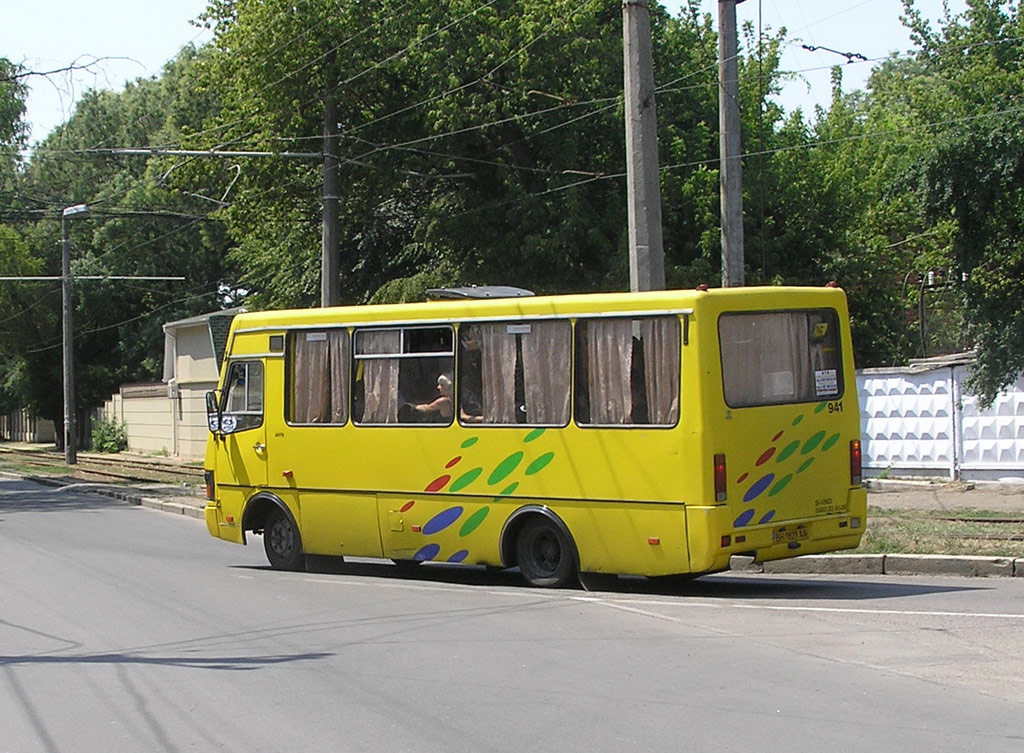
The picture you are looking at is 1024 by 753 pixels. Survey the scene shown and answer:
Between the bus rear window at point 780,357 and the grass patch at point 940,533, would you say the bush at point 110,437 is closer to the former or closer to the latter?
the grass patch at point 940,533

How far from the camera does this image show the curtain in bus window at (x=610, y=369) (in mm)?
12344

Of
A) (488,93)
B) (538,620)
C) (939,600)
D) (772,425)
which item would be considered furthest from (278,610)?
(488,93)

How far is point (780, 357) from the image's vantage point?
12.3 meters

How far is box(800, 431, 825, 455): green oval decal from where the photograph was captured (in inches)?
483

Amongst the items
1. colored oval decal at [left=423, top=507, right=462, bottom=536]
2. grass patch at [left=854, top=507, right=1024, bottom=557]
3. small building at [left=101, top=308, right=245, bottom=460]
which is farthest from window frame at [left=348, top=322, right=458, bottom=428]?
small building at [left=101, top=308, right=245, bottom=460]

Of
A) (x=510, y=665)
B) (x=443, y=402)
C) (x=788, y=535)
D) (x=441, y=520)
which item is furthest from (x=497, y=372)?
(x=510, y=665)

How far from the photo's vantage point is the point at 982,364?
71.5 ft

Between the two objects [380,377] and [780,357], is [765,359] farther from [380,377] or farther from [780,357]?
[380,377]

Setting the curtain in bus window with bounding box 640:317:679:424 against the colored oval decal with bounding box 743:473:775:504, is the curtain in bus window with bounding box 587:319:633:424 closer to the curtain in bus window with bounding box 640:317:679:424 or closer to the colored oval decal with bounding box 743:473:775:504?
the curtain in bus window with bounding box 640:317:679:424

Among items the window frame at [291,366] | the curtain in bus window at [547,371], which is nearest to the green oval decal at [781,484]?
the curtain in bus window at [547,371]

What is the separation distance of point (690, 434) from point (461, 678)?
3.89 metres

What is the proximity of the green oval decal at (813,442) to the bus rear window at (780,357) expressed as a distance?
0.33m

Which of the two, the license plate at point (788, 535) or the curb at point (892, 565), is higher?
the license plate at point (788, 535)

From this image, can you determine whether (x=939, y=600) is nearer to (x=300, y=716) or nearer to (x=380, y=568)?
(x=300, y=716)
